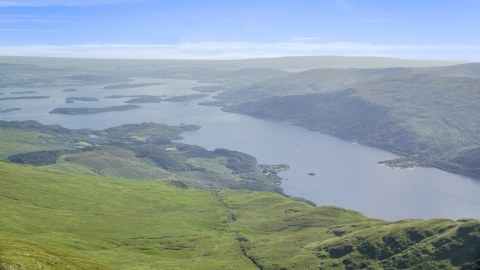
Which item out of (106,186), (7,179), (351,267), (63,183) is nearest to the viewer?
(351,267)

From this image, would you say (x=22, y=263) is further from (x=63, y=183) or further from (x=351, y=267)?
(x=63, y=183)

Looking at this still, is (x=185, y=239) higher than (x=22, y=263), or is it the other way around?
(x=22, y=263)

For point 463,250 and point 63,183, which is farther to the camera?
point 63,183

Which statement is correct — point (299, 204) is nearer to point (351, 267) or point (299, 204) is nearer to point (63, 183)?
point (351, 267)

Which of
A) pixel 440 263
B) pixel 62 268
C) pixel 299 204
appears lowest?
pixel 299 204

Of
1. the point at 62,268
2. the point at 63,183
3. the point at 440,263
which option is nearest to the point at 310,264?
the point at 440,263

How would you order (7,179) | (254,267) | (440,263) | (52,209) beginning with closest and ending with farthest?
(440,263) < (254,267) < (52,209) < (7,179)

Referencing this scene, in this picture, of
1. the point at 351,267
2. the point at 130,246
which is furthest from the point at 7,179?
the point at 351,267
